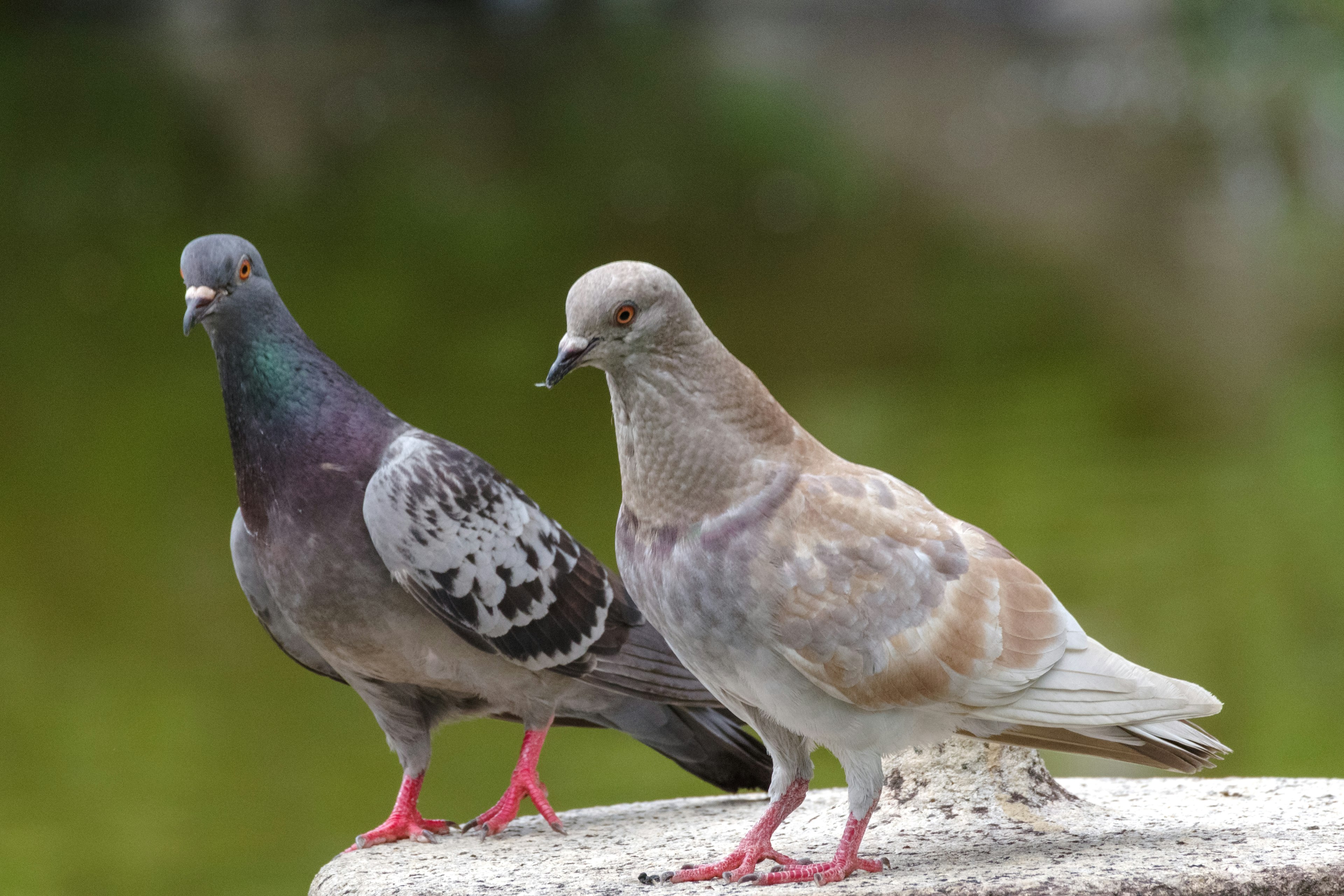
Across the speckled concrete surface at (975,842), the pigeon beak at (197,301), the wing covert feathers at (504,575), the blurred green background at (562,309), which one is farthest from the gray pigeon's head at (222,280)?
the blurred green background at (562,309)

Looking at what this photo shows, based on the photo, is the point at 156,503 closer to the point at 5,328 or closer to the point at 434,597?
the point at 5,328

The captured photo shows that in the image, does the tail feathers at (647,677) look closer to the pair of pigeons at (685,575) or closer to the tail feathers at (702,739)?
the pair of pigeons at (685,575)

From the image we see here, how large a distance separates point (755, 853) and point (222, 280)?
244 cm

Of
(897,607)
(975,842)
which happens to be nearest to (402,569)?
(897,607)

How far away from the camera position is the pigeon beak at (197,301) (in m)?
4.92

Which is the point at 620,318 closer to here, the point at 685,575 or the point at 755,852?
the point at 685,575

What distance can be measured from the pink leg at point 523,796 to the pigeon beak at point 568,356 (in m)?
1.86

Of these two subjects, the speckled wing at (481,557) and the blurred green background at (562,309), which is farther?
the blurred green background at (562,309)

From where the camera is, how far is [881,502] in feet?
14.4

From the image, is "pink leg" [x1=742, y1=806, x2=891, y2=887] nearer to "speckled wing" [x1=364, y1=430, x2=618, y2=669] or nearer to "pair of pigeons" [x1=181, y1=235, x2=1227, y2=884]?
"pair of pigeons" [x1=181, y1=235, x2=1227, y2=884]

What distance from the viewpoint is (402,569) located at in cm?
507

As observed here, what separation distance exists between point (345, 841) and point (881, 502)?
574 cm

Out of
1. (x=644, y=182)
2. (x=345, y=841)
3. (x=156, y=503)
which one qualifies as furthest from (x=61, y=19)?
(x=345, y=841)

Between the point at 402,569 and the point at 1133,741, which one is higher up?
the point at 402,569
